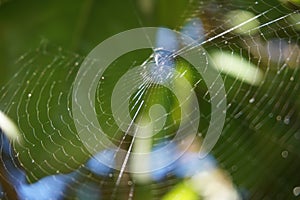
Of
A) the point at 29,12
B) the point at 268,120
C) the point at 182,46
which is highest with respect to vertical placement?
the point at 29,12

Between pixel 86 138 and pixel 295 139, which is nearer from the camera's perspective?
pixel 86 138

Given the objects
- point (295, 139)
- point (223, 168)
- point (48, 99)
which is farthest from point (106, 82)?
point (295, 139)

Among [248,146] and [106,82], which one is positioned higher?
[106,82]

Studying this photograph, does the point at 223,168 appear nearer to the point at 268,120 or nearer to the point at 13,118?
the point at 268,120

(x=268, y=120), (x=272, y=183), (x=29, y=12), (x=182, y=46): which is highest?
(x=29, y=12)

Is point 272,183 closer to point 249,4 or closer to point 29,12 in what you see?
point 249,4

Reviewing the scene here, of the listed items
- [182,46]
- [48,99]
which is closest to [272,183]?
[182,46]
